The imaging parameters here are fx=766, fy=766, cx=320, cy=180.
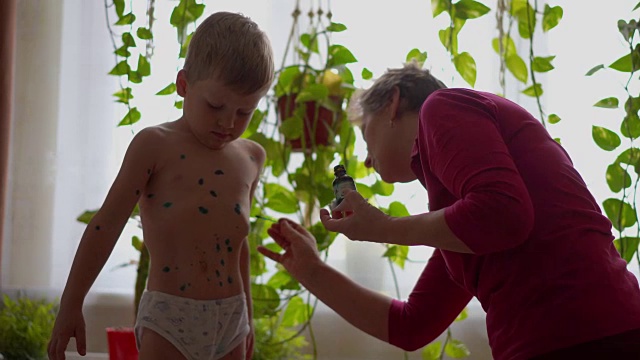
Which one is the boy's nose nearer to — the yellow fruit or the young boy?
the young boy

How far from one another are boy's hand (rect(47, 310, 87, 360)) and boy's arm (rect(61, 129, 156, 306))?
2cm

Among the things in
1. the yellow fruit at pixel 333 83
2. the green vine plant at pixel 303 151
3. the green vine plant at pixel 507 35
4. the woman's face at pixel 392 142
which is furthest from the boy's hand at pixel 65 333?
the green vine plant at pixel 507 35

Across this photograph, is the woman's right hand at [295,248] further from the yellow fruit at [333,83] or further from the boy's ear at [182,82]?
the yellow fruit at [333,83]

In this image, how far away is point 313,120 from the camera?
1.83 metres

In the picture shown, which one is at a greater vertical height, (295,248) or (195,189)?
(195,189)

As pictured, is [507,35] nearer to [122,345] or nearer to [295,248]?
[295,248]

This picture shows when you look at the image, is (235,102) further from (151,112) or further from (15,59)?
(15,59)

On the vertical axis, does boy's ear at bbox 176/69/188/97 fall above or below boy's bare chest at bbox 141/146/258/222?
above

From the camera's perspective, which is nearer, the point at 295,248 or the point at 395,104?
the point at 395,104

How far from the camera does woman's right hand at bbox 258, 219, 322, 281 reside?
1350mm

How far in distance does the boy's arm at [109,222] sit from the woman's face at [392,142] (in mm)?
A: 347

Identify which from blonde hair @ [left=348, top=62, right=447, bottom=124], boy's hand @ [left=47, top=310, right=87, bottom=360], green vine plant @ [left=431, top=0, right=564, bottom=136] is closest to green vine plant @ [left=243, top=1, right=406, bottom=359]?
green vine plant @ [left=431, top=0, right=564, bottom=136]

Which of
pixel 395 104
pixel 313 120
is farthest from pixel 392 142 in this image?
pixel 313 120

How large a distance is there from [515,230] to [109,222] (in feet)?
1.89
